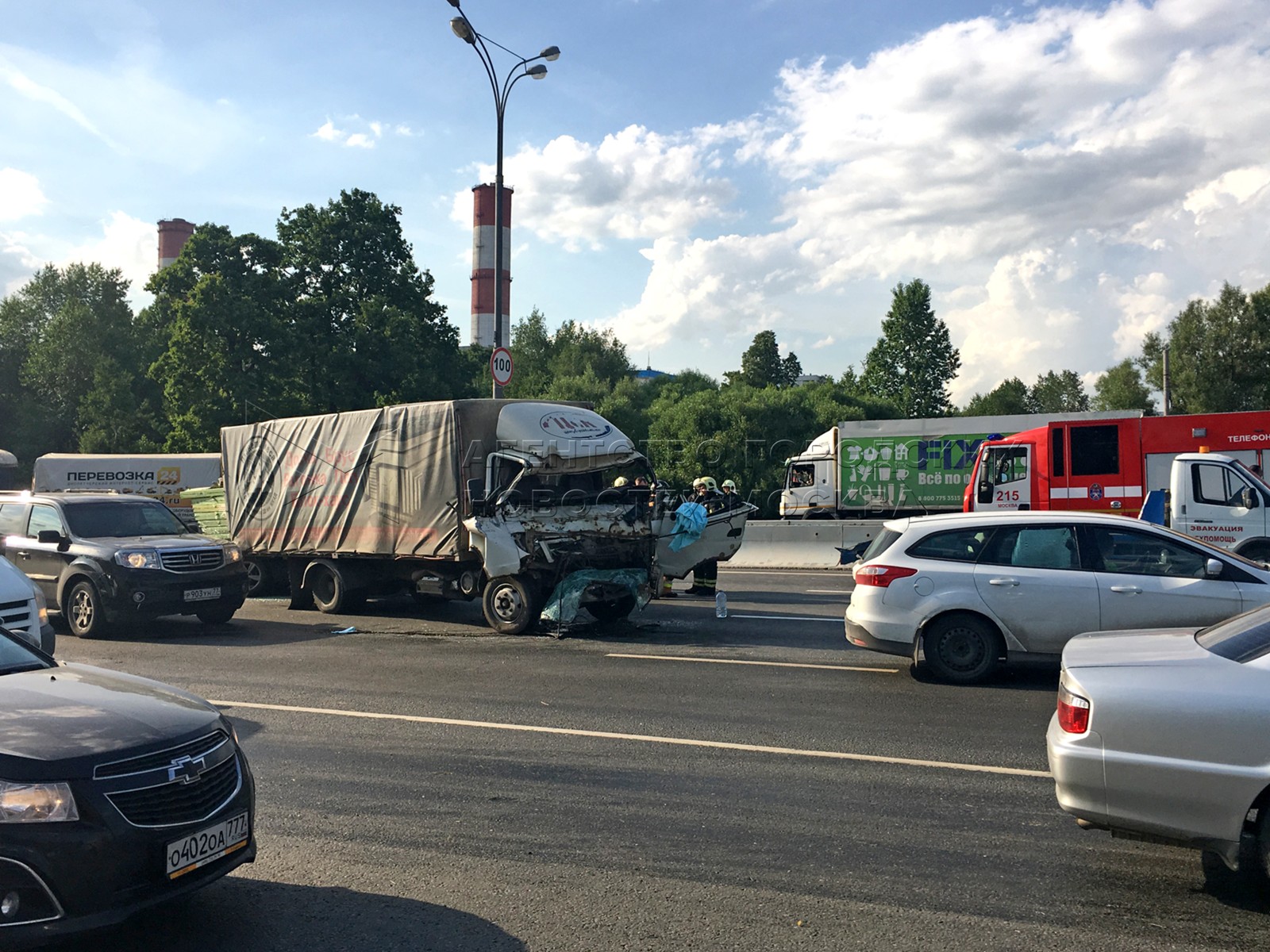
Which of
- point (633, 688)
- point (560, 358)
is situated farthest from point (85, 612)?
point (560, 358)

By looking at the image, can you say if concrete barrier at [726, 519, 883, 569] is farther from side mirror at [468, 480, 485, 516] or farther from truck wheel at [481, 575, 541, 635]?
side mirror at [468, 480, 485, 516]

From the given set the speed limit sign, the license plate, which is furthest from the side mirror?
the license plate

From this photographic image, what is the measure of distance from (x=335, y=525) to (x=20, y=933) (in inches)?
446

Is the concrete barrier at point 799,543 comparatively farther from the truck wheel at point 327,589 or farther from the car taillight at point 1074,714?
the car taillight at point 1074,714

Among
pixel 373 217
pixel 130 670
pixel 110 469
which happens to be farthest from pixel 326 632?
pixel 373 217

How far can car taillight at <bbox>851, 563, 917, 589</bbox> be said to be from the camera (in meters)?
8.79

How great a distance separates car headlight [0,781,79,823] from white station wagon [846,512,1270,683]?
22.2 ft

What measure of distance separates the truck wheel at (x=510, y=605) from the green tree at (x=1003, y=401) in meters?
78.5

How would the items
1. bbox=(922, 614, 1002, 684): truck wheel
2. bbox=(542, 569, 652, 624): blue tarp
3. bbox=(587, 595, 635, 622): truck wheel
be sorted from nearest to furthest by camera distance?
bbox=(922, 614, 1002, 684): truck wheel
bbox=(542, 569, 652, 624): blue tarp
bbox=(587, 595, 635, 622): truck wheel

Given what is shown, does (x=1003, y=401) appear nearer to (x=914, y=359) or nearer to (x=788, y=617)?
(x=914, y=359)

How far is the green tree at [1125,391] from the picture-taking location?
71750 mm

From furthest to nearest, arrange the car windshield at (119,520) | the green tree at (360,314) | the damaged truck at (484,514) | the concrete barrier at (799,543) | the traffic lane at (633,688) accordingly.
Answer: the green tree at (360,314) < the concrete barrier at (799,543) < the car windshield at (119,520) < the damaged truck at (484,514) < the traffic lane at (633,688)

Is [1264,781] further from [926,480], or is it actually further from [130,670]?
[926,480]

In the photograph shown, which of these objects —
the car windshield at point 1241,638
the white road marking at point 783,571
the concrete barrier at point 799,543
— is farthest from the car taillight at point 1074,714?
the concrete barrier at point 799,543
